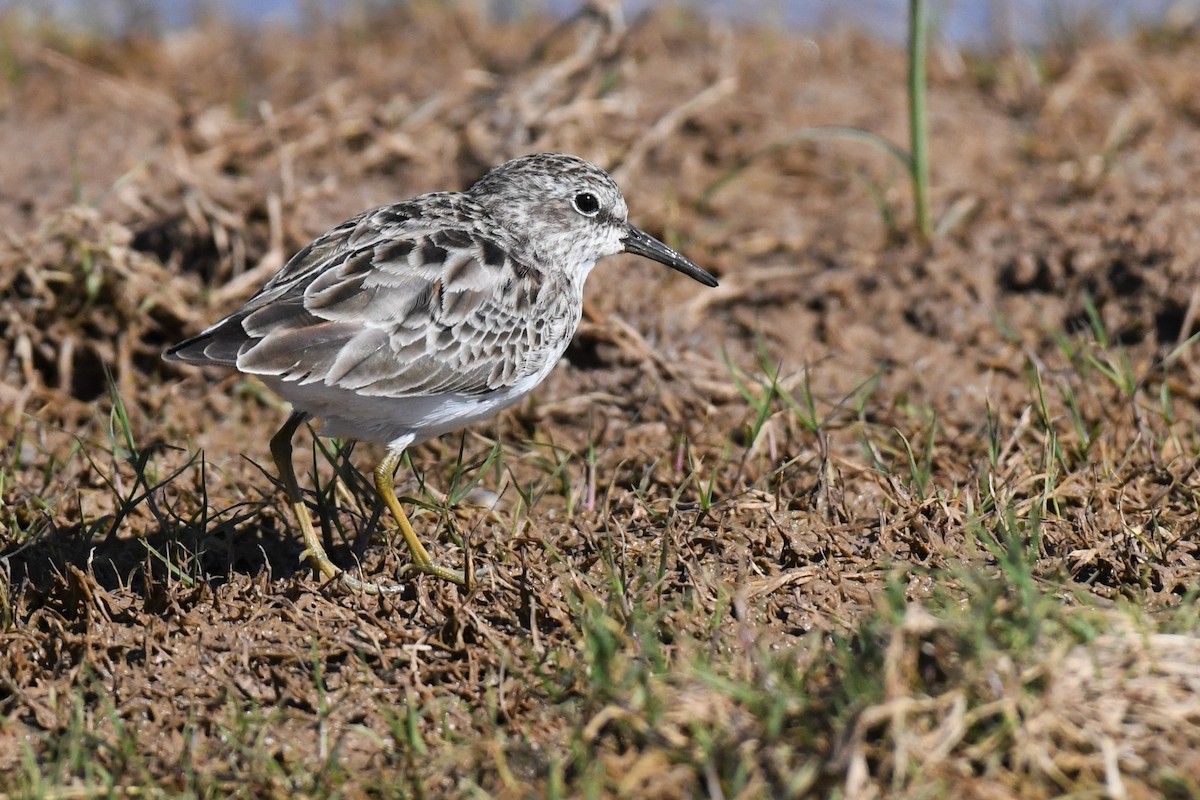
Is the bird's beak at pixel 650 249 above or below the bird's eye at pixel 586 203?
below

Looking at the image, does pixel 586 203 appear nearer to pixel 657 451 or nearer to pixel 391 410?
pixel 657 451

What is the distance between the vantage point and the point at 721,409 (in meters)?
6.06

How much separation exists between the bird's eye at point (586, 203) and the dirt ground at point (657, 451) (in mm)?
696

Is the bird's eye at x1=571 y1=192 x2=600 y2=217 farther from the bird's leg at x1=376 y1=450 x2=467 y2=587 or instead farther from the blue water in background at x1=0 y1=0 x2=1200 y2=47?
the blue water in background at x1=0 y1=0 x2=1200 y2=47

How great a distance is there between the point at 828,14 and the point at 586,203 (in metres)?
5.05

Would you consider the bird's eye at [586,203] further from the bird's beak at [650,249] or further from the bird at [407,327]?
the bird's beak at [650,249]

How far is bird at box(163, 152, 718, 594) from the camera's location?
473cm

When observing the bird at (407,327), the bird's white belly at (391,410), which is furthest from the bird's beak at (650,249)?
the bird's white belly at (391,410)

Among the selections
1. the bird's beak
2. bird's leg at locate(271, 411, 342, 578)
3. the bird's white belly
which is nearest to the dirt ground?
bird's leg at locate(271, 411, 342, 578)

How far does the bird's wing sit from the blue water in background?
5073mm

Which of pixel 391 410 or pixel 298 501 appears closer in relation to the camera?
pixel 391 410

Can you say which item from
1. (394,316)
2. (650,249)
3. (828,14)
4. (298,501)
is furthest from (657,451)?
(828,14)

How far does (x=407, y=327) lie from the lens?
495cm

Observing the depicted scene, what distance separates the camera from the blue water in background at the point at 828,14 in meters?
9.14
